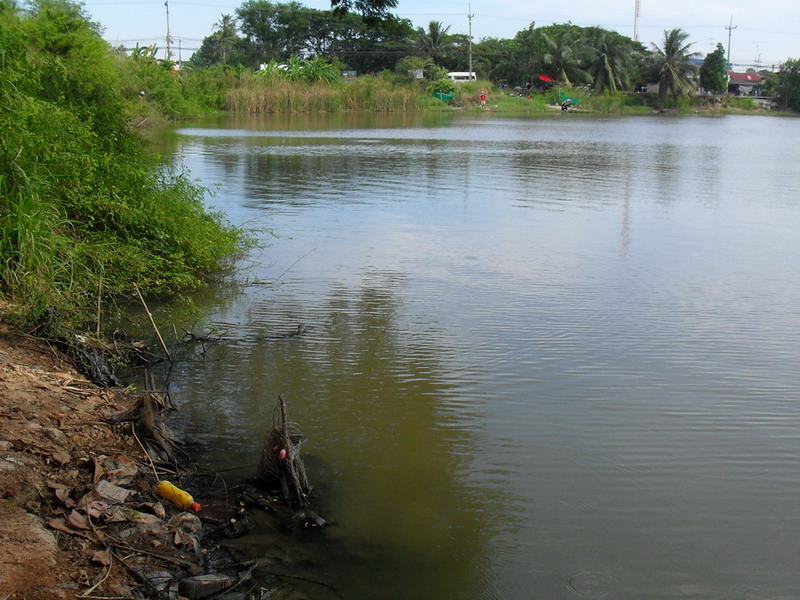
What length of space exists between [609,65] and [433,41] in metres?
18.1

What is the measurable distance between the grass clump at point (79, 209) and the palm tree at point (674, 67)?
74893 mm

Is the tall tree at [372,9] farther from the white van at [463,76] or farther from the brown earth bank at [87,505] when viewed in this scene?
the white van at [463,76]

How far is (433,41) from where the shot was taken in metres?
84.6

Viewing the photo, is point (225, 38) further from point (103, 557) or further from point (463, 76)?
point (103, 557)

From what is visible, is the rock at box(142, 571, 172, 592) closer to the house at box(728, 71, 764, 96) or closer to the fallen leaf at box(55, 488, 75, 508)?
the fallen leaf at box(55, 488, 75, 508)

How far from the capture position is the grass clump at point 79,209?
23.9 feet

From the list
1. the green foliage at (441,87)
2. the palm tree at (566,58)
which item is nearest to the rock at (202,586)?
the green foliage at (441,87)

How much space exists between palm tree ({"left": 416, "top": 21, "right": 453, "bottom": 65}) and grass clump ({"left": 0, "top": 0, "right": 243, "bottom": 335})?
76171 mm

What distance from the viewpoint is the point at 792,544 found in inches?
189

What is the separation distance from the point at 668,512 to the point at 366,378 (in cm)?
296

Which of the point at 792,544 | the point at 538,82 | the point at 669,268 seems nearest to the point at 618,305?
the point at 669,268

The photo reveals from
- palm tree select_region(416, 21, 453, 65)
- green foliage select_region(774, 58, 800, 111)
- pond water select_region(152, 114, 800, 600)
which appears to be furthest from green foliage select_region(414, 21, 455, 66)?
Answer: pond water select_region(152, 114, 800, 600)

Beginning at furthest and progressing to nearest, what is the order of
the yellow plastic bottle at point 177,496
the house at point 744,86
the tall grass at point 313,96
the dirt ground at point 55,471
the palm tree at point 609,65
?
the house at point 744,86, the palm tree at point 609,65, the tall grass at point 313,96, the yellow plastic bottle at point 177,496, the dirt ground at point 55,471

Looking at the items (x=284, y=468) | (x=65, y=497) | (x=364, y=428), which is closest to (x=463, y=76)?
(x=364, y=428)
